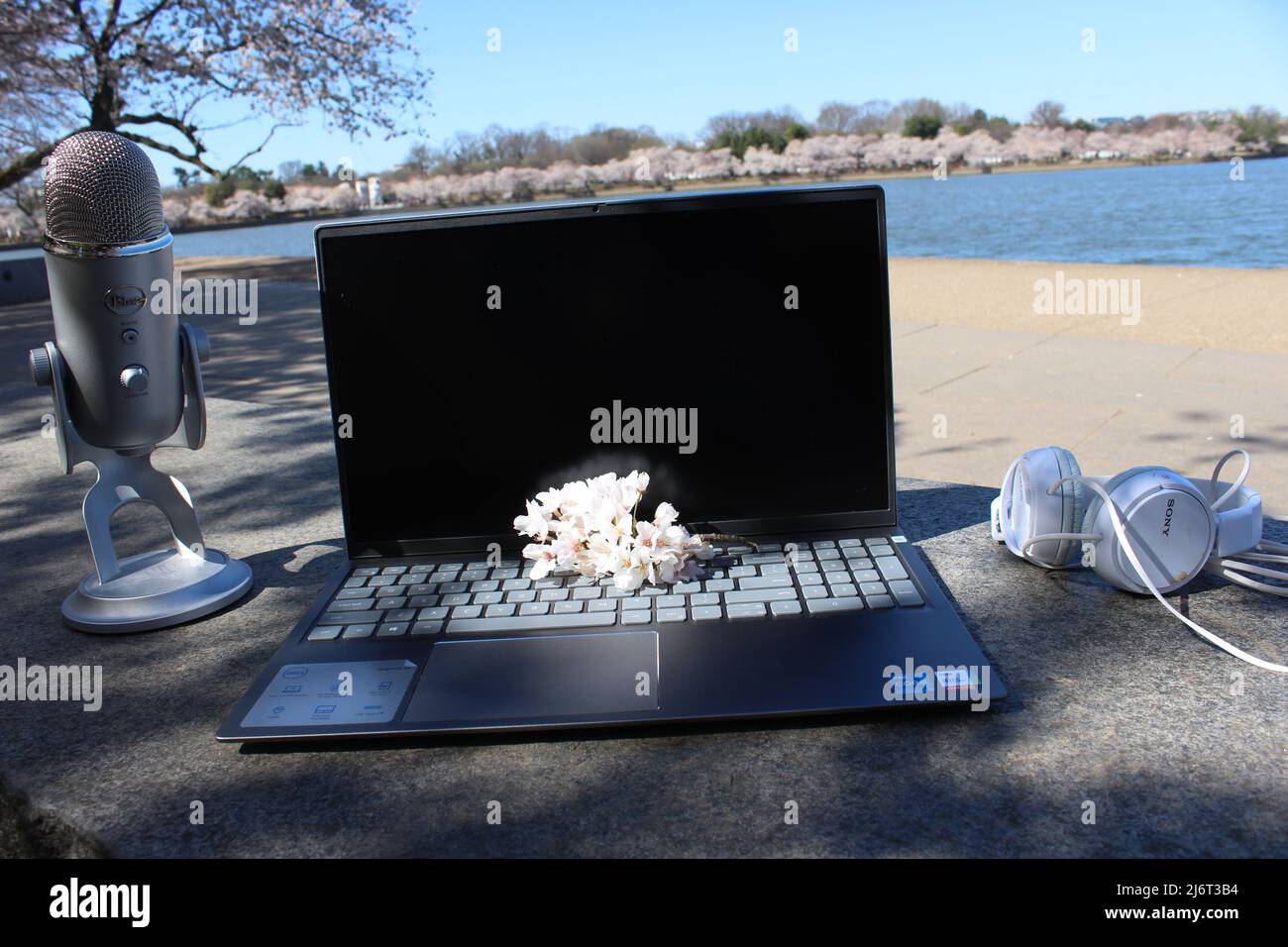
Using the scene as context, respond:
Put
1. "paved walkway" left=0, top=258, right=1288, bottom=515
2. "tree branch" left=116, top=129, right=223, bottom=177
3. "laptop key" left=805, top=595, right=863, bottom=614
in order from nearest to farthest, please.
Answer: "laptop key" left=805, top=595, right=863, bottom=614, "paved walkway" left=0, top=258, right=1288, bottom=515, "tree branch" left=116, top=129, right=223, bottom=177

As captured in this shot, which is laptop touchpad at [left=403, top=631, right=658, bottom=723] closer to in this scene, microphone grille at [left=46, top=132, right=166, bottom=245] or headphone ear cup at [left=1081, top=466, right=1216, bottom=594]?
headphone ear cup at [left=1081, top=466, right=1216, bottom=594]

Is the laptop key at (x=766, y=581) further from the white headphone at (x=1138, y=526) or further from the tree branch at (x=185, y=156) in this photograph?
the tree branch at (x=185, y=156)

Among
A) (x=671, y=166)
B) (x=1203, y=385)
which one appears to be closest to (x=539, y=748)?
(x=1203, y=385)

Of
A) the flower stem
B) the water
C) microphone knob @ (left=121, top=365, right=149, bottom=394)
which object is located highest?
the water

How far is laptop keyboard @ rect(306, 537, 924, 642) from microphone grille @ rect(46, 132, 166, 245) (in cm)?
63

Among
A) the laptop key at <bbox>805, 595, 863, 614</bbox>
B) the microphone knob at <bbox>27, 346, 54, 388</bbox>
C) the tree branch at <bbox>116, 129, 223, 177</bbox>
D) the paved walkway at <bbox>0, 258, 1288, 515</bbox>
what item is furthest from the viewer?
the tree branch at <bbox>116, 129, 223, 177</bbox>

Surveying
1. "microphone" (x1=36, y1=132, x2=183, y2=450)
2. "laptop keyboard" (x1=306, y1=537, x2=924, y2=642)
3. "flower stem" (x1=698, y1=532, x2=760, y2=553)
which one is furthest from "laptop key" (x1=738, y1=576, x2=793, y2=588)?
"microphone" (x1=36, y1=132, x2=183, y2=450)

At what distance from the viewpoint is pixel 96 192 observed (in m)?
1.41

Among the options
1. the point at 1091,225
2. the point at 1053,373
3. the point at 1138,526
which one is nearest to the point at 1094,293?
the point at 1053,373

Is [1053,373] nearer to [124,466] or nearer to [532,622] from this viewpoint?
[532,622]

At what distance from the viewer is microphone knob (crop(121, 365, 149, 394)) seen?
1.49 metres

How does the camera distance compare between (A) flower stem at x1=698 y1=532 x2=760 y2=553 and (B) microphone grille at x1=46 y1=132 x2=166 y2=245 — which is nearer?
(B) microphone grille at x1=46 y1=132 x2=166 y2=245

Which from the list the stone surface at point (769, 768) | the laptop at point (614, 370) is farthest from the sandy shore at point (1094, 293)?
the stone surface at point (769, 768)

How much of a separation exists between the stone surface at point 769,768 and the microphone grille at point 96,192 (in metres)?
0.62
